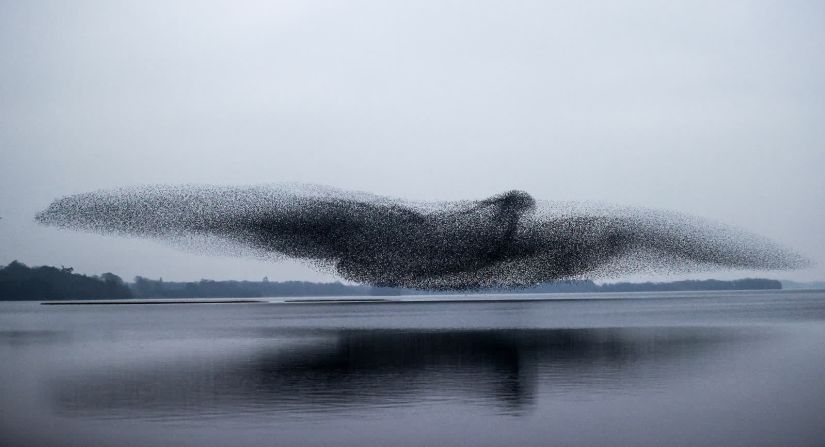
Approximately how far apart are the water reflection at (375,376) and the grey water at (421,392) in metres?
0.04

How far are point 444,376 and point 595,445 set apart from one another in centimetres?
565

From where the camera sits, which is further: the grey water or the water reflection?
the water reflection

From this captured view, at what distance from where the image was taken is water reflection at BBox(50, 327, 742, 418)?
11.4 meters

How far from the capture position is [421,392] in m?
12.3

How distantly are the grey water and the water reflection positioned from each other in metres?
0.04

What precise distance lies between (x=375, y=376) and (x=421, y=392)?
209 centimetres

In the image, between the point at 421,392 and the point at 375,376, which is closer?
the point at 421,392

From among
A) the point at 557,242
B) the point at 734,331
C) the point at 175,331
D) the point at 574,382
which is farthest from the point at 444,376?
the point at 557,242

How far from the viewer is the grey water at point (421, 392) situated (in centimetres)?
925

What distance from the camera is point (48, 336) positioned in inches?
1052

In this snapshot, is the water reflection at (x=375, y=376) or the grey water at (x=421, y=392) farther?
the water reflection at (x=375, y=376)

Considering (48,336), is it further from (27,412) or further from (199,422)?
(199,422)

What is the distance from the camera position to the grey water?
9250mm

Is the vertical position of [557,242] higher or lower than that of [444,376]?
higher
